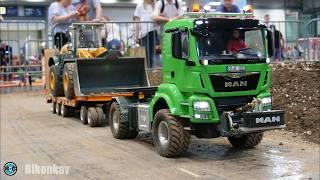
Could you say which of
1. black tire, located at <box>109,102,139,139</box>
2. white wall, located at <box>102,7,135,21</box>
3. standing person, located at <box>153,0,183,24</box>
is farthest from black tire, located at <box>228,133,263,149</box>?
white wall, located at <box>102,7,135,21</box>

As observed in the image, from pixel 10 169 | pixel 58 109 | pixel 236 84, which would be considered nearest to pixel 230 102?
pixel 236 84

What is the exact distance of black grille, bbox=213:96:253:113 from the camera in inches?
308

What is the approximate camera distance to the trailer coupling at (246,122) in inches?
294

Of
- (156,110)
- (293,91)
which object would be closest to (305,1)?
(293,91)

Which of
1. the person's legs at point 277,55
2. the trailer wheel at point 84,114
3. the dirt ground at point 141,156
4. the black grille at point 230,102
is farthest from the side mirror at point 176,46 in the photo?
the person's legs at point 277,55

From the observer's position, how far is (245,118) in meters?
7.49

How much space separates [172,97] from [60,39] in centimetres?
624

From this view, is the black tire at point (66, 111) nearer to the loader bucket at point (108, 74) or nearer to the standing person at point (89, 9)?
the loader bucket at point (108, 74)

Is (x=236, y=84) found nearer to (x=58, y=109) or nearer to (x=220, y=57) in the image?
(x=220, y=57)

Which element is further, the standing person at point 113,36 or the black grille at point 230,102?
the standing person at point 113,36

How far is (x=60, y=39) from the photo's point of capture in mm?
13555

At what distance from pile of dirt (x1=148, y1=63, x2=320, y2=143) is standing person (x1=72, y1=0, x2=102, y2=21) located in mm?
4720

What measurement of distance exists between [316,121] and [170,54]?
3.08 m

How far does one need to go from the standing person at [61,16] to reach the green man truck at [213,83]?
5.73m
